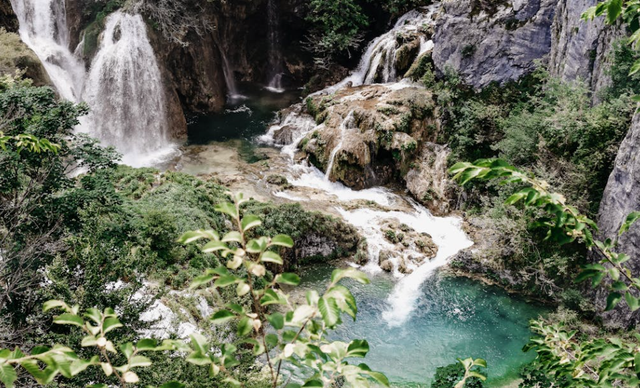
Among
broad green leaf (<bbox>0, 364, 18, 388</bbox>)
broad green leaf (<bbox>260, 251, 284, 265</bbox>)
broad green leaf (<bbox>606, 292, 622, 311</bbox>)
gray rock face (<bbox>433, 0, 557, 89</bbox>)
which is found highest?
gray rock face (<bbox>433, 0, 557, 89</bbox>)

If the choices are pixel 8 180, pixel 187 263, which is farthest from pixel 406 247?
pixel 8 180

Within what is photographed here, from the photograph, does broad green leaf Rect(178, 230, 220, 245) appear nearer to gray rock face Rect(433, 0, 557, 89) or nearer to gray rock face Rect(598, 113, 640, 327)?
gray rock face Rect(598, 113, 640, 327)

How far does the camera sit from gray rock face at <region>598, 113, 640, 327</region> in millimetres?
10898

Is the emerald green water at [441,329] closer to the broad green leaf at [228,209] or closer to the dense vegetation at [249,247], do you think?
the dense vegetation at [249,247]

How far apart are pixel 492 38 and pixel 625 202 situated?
9.89 m

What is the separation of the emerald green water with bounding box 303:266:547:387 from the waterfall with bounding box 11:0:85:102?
14.7 m

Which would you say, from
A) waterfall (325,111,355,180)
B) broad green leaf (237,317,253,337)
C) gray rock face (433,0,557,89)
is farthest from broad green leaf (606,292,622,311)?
gray rock face (433,0,557,89)

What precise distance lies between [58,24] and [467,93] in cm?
1948

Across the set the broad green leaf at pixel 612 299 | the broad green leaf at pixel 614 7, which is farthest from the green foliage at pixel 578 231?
the broad green leaf at pixel 614 7

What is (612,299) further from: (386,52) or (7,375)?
(386,52)

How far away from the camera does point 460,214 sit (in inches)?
653

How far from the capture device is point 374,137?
58.3ft

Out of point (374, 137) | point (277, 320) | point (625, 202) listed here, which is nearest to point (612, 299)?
point (277, 320)

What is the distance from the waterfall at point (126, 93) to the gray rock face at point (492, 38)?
533 inches
